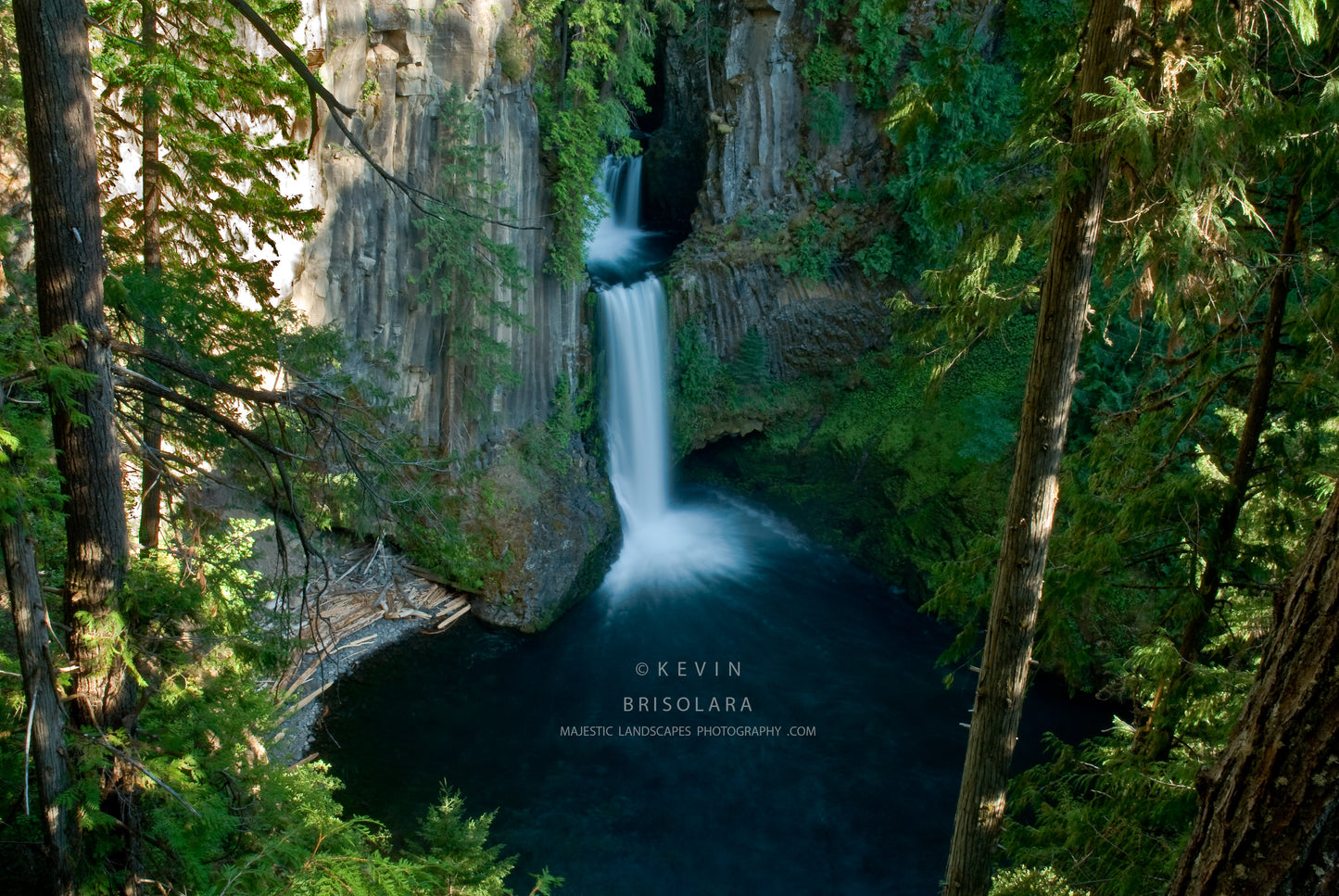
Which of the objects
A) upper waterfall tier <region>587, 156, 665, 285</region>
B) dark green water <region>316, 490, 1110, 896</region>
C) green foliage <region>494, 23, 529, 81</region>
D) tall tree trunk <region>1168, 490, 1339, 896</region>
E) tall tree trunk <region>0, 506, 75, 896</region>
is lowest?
dark green water <region>316, 490, 1110, 896</region>

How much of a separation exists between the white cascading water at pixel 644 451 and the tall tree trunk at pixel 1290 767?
13.3 m

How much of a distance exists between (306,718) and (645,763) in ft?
14.9

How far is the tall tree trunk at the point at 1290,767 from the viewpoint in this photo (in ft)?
5.09

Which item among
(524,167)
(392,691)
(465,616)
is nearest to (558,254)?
(524,167)

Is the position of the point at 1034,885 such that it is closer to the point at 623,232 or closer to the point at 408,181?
the point at 408,181

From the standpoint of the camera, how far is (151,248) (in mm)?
6547

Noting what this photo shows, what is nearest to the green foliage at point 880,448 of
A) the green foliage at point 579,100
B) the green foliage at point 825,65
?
the green foliage at point 579,100

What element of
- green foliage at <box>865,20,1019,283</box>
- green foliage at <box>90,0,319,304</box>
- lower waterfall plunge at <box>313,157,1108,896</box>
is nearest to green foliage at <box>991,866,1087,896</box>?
lower waterfall plunge at <box>313,157,1108,896</box>

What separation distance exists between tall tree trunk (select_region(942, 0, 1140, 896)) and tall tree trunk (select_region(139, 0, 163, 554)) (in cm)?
525

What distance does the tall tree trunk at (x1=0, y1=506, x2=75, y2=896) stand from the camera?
11.3 ft

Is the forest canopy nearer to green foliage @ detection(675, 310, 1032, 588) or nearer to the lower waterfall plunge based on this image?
the lower waterfall plunge

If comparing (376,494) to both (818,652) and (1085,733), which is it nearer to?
(818,652)

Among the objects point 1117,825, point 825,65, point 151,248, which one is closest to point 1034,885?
point 1117,825

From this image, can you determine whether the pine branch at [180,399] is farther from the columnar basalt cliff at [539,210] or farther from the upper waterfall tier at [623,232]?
the upper waterfall tier at [623,232]
